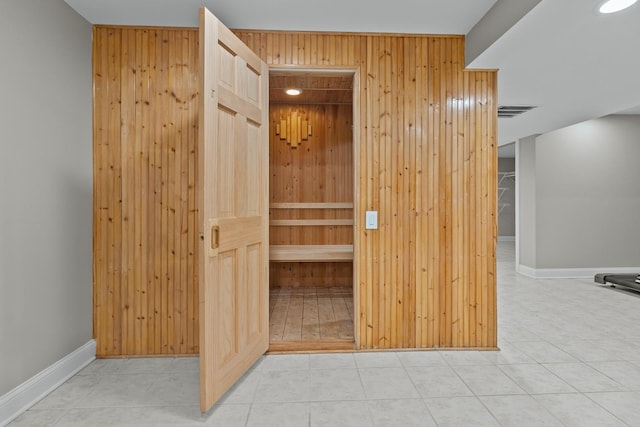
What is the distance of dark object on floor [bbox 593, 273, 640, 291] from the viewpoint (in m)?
4.70

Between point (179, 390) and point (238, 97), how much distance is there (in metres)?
1.98

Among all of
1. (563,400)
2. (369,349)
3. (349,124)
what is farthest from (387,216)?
(349,124)

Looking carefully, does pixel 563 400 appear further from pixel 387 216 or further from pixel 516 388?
pixel 387 216

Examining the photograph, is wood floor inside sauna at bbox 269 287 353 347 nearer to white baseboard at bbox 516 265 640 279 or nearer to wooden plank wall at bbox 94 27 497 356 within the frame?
wooden plank wall at bbox 94 27 497 356

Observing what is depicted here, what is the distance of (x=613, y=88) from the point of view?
3.43m

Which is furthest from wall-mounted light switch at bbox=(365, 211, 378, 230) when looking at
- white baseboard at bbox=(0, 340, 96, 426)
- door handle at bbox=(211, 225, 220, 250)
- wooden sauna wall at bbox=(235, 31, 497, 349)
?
white baseboard at bbox=(0, 340, 96, 426)

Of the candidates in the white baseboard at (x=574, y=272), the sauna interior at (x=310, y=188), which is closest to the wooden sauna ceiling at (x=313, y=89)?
the sauna interior at (x=310, y=188)

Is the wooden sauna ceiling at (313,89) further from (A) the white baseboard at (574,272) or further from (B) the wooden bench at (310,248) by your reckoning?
(A) the white baseboard at (574,272)

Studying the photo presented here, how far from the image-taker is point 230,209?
7.49ft

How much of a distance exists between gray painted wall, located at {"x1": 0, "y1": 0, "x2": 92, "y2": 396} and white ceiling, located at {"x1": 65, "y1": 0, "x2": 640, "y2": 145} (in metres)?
0.44

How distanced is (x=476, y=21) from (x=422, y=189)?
131cm

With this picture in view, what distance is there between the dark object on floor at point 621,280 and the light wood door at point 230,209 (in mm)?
5000

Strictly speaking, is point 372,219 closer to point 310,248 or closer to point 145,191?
point 145,191

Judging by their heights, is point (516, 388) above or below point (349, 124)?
below
